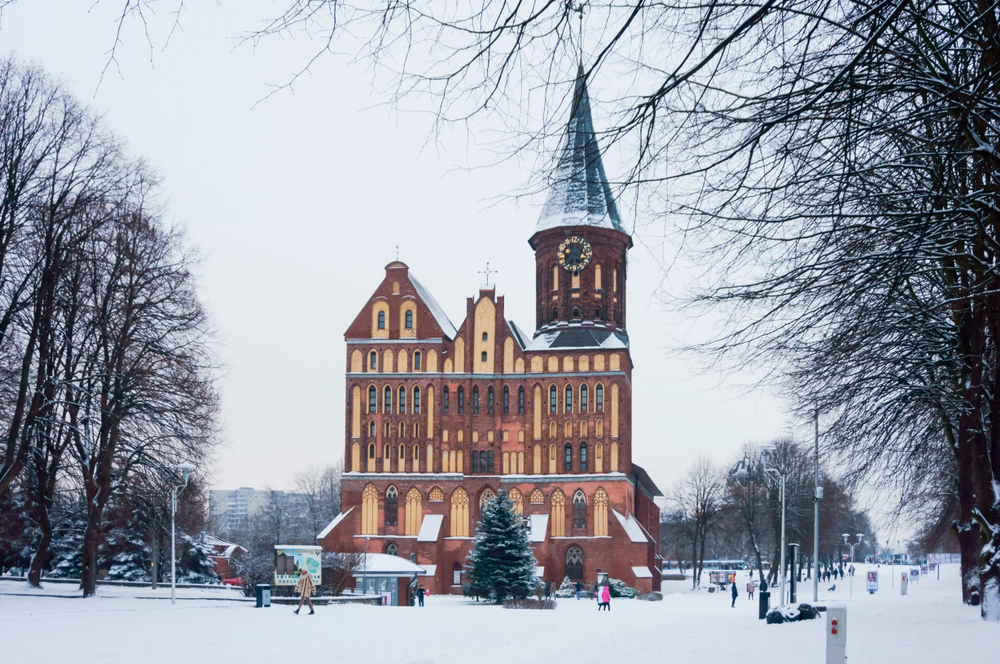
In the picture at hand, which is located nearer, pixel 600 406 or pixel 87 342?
pixel 87 342

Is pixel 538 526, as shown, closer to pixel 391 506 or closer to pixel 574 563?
pixel 574 563

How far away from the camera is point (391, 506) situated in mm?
63438

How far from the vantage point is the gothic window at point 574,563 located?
6178 cm

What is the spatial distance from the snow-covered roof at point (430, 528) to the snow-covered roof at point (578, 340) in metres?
11.8

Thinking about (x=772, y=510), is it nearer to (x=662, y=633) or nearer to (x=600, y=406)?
(x=600, y=406)

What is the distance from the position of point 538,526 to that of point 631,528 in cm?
548

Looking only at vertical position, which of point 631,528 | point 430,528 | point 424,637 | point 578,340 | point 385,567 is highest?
point 578,340

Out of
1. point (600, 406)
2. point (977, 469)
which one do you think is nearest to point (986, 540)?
point (977, 469)

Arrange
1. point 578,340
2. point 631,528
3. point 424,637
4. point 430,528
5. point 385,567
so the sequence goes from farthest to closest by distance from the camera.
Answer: point 578,340 < point 430,528 < point 631,528 < point 385,567 < point 424,637

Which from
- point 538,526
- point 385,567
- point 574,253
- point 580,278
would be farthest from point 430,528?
point 574,253

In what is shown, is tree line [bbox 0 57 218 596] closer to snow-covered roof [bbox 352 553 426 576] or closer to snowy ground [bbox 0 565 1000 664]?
snowy ground [bbox 0 565 1000 664]

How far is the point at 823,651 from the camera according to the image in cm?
1492

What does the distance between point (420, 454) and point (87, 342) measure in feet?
118

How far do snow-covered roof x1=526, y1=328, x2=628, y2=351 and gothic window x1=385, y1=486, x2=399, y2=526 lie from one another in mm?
12147
